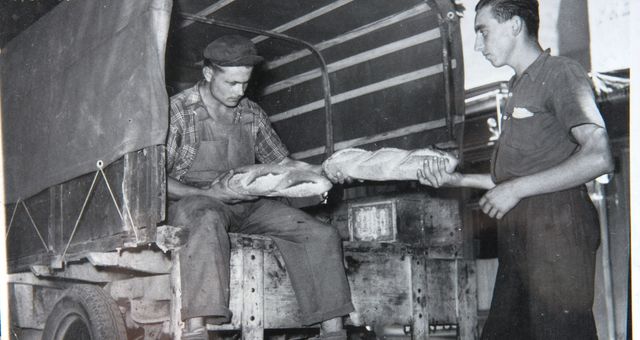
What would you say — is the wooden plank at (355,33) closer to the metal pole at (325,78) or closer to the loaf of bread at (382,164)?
the metal pole at (325,78)

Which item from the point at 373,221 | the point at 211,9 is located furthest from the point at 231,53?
the point at 373,221

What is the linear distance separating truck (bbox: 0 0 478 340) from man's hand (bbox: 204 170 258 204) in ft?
1.28

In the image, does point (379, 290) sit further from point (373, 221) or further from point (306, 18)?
point (306, 18)

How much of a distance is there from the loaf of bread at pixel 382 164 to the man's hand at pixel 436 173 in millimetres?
25

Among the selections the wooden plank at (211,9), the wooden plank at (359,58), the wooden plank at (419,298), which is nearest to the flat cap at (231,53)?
the wooden plank at (211,9)

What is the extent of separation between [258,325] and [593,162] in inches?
76.7

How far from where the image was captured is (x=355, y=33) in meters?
4.98

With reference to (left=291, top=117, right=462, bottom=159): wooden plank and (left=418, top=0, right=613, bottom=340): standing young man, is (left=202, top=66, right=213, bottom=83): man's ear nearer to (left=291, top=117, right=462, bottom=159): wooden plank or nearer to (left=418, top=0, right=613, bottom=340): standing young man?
(left=291, top=117, right=462, bottom=159): wooden plank

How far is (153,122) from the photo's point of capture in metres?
3.24

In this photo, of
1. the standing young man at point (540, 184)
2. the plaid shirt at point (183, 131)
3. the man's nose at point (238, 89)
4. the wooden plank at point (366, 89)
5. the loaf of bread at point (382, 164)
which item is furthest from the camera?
the wooden plank at point (366, 89)

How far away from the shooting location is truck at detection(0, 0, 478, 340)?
3342 millimetres

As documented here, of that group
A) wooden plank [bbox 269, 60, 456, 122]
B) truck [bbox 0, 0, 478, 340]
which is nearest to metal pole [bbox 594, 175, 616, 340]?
truck [bbox 0, 0, 478, 340]

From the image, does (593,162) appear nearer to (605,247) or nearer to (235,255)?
(235,255)

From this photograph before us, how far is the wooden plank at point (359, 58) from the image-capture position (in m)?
4.56
